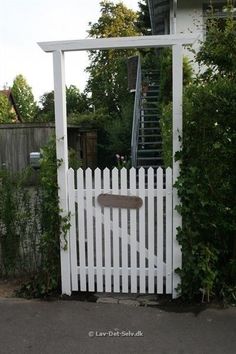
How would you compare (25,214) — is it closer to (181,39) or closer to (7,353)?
(7,353)

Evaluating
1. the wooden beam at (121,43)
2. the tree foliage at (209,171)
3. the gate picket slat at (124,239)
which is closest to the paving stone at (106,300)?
the gate picket slat at (124,239)

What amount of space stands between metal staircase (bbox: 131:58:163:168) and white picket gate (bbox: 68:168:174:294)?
20.8 feet

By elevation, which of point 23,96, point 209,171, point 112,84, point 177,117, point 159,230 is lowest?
point 159,230

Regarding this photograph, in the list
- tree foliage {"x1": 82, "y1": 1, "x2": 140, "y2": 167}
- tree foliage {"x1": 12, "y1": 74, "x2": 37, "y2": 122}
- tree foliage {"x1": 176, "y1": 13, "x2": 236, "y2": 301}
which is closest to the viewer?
tree foliage {"x1": 176, "y1": 13, "x2": 236, "y2": 301}

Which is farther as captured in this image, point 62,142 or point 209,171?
point 62,142

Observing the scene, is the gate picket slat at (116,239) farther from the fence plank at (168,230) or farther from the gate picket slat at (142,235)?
the fence plank at (168,230)

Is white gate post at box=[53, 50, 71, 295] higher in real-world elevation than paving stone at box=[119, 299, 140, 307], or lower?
higher

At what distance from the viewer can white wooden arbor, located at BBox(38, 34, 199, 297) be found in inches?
155

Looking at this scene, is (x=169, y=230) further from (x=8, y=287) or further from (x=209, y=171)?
(x=8, y=287)

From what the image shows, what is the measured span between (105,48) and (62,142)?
3.26 ft

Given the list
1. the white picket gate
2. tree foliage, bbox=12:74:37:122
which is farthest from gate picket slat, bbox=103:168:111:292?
tree foliage, bbox=12:74:37:122

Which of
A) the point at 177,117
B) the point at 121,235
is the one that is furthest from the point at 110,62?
→ the point at 121,235

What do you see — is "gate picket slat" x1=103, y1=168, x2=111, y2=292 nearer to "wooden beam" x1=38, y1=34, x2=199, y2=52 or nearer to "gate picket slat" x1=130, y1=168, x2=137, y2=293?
"gate picket slat" x1=130, y1=168, x2=137, y2=293

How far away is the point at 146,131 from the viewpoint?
12.1 meters
